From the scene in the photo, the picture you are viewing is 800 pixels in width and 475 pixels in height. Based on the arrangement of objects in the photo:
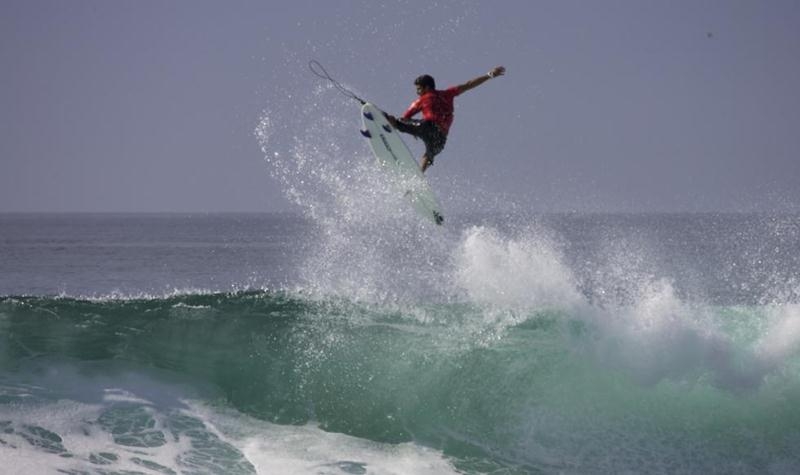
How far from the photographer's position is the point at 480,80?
11.2 m

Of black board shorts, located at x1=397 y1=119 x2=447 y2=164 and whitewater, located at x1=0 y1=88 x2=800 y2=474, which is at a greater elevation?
black board shorts, located at x1=397 y1=119 x2=447 y2=164

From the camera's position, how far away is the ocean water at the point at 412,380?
897 centimetres

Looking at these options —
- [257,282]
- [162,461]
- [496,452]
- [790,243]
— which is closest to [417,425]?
[496,452]

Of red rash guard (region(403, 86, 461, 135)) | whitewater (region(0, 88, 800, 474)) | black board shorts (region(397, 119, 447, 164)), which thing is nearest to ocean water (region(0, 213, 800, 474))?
whitewater (region(0, 88, 800, 474))

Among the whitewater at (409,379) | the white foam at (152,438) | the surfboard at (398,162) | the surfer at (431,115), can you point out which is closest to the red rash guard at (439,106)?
the surfer at (431,115)

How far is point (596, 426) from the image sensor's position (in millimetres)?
9875

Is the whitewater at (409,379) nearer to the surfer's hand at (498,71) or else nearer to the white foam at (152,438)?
the white foam at (152,438)

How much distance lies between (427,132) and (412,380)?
129 inches

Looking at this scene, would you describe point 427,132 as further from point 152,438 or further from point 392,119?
point 152,438

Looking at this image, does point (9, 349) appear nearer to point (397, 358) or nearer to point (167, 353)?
point (167, 353)

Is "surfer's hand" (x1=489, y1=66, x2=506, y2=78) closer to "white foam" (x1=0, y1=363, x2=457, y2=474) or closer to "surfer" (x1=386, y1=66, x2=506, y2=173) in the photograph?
"surfer" (x1=386, y1=66, x2=506, y2=173)

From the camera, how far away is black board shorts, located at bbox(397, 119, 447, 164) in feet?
37.7

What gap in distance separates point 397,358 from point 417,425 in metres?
1.46

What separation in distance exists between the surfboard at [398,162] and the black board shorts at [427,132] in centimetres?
22
